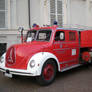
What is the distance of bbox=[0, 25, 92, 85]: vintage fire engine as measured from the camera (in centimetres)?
438

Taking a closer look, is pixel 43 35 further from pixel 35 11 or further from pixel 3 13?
pixel 3 13

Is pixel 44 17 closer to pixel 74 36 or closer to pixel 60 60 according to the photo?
pixel 74 36

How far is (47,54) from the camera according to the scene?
15.4ft

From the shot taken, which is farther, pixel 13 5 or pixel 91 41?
pixel 13 5

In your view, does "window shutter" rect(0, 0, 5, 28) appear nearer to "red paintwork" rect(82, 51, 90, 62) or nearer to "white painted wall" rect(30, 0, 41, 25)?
"white painted wall" rect(30, 0, 41, 25)

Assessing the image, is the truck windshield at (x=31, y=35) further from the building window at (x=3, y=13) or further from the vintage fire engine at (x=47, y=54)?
the building window at (x=3, y=13)

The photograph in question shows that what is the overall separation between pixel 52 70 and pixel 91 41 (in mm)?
2605

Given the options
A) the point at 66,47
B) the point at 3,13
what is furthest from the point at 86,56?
the point at 3,13

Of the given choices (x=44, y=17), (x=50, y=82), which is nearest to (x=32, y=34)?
(x=50, y=82)

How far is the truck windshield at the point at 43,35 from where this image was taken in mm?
5262

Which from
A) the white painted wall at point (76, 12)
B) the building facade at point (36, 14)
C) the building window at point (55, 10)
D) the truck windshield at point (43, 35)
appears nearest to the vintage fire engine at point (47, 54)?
the truck windshield at point (43, 35)

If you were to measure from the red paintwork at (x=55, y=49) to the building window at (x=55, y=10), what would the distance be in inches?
183

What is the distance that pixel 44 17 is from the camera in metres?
10.3

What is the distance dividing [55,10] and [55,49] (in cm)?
623
